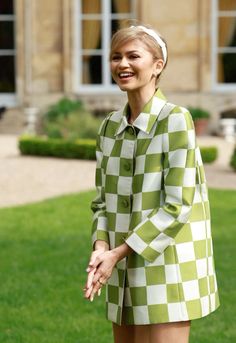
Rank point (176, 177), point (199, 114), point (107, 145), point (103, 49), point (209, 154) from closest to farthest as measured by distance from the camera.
Result: point (176, 177) < point (107, 145) < point (209, 154) < point (199, 114) < point (103, 49)

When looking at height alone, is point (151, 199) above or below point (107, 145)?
below

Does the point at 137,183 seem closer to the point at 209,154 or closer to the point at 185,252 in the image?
the point at 185,252

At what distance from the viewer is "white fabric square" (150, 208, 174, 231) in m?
2.99

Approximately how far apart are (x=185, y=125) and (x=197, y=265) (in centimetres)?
43

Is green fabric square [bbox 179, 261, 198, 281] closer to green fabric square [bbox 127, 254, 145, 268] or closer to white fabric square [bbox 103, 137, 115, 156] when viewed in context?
green fabric square [bbox 127, 254, 145, 268]

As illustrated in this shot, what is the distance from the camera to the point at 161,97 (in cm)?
314

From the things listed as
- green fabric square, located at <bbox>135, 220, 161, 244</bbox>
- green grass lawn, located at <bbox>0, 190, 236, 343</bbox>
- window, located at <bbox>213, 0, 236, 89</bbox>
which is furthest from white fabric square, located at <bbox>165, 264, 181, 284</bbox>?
window, located at <bbox>213, 0, 236, 89</bbox>

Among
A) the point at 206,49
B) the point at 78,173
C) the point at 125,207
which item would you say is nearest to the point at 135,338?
the point at 125,207

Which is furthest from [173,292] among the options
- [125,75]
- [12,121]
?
[12,121]

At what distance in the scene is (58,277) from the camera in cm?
659

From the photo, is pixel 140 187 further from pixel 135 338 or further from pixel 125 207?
pixel 135 338

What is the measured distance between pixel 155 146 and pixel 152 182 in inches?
4.3

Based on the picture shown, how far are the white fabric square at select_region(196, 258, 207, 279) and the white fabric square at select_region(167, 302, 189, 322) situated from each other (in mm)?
108

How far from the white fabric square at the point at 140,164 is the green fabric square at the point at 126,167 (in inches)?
0.9
